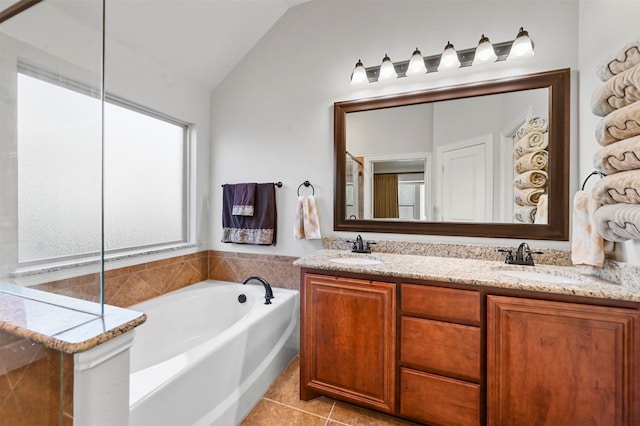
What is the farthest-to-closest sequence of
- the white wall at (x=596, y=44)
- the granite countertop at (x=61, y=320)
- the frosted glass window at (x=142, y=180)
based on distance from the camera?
the frosted glass window at (x=142, y=180), the white wall at (x=596, y=44), the granite countertop at (x=61, y=320)

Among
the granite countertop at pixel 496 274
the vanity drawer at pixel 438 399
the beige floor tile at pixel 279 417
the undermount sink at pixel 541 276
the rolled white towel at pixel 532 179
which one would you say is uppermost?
the rolled white towel at pixel 532 179

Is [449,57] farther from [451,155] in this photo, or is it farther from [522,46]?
[451,155]

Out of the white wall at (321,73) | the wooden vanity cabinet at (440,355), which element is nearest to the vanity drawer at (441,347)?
the wooden vanity cabinet at (440,355)

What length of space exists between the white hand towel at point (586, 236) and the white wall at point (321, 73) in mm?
316

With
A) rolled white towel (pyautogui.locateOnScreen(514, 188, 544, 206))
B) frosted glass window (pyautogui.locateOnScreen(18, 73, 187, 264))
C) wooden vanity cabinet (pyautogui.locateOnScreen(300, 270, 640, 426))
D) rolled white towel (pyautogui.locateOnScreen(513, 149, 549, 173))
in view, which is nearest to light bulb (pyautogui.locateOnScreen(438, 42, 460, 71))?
rolled white towel (pyautogui.locateOnScreen(513, 149, 549, 173))

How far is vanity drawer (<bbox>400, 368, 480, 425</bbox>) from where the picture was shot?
4.59 ft

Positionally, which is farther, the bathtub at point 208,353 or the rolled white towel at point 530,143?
the rolled white towel at point 530,143

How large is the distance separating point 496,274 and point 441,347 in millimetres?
486

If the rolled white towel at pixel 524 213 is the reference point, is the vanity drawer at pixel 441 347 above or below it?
below

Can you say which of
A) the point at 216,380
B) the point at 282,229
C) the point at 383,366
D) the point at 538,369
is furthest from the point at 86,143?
the point at 538,369

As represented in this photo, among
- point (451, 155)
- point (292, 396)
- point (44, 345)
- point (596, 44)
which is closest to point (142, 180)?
point (44, 345)

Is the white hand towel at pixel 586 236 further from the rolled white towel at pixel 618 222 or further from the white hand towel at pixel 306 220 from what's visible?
the white hand towel at pixel 306 220

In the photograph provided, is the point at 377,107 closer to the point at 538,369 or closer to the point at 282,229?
the point at 282,229

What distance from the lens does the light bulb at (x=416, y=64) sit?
6.31 feet
